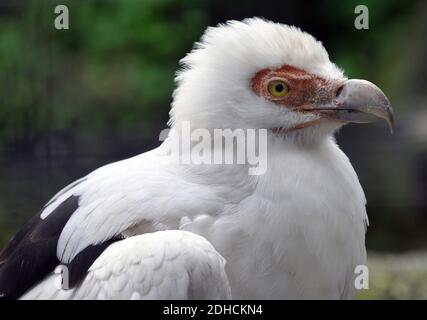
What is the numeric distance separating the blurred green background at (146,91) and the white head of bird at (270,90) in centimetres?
186

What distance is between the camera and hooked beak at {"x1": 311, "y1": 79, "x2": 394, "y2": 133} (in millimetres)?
3225

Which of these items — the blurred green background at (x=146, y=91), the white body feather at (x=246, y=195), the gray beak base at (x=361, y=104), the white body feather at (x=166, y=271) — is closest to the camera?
the white body feather at (x=166, y=271)

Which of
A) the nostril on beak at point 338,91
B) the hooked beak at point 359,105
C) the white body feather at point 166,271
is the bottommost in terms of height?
the white body feather at point 166,271

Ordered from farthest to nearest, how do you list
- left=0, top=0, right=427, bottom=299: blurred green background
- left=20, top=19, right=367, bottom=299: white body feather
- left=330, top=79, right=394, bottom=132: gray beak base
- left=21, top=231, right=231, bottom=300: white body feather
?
left=0, top=0, right=427, bottom=299: blurred green background → left=330, top=79, right=394, bottom=132: gray beak base → left=20, top=19, right=367, bottom=299: white body feather → left=21, top=231, right=231, bottom=300: white body feather

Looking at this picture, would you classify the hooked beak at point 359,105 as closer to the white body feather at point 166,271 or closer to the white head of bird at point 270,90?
the white head of bird at point 270,90

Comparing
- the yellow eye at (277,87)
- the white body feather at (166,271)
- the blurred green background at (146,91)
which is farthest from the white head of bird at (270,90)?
the blurred green background at (146,91)

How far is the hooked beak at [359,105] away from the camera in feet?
10.6

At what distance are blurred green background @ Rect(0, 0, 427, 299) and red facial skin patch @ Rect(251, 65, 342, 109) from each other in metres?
1.88

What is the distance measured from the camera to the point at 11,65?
6383 millimetres

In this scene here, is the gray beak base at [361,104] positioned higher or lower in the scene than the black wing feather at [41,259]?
higher

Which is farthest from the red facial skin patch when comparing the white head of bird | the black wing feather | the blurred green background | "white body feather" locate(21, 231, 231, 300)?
the blurred green background

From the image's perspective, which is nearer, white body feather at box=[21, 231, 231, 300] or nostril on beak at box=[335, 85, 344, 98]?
white body feather at box=[21, 231, 231, 300]

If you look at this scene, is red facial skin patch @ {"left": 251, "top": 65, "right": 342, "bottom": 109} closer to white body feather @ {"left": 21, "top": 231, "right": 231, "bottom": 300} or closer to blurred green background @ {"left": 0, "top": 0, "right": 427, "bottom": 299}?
white body feather @ {"left": 21, "top": 231, "right": 231, "bottom": 300}

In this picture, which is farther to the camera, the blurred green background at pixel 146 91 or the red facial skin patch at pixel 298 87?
the blurred green background at pixel 146 91
